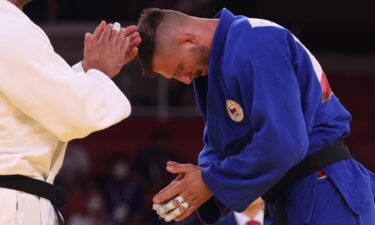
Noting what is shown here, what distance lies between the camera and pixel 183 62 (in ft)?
11.9

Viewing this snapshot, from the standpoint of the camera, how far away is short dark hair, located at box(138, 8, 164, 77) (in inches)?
143

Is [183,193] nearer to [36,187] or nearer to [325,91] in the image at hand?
[36,187]

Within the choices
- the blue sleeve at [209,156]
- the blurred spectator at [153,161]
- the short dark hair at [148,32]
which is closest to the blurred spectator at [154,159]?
the blurred spectator at [153,161]

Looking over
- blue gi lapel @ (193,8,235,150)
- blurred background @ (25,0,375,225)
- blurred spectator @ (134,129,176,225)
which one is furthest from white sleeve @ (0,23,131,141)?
blurred spectator @ (134,129,176,225)

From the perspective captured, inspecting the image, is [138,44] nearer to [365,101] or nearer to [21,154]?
[21,154]

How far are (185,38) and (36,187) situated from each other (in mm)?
884

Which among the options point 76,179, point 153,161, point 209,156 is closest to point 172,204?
point 209,156

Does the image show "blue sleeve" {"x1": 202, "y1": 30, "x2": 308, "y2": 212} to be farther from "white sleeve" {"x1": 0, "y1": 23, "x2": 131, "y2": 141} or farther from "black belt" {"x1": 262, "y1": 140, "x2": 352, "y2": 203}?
"white sleeve" {"x1": 0, "y1": 23, "x2": 131, "y2": 141}

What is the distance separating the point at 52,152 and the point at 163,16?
752 mm

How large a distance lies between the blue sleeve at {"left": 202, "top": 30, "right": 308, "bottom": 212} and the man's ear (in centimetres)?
30

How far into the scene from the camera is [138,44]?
3.66m

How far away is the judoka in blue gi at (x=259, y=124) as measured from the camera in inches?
131

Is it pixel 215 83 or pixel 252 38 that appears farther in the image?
pixel 215 83

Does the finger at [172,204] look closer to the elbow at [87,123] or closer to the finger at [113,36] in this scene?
the elbow at [87,123]
